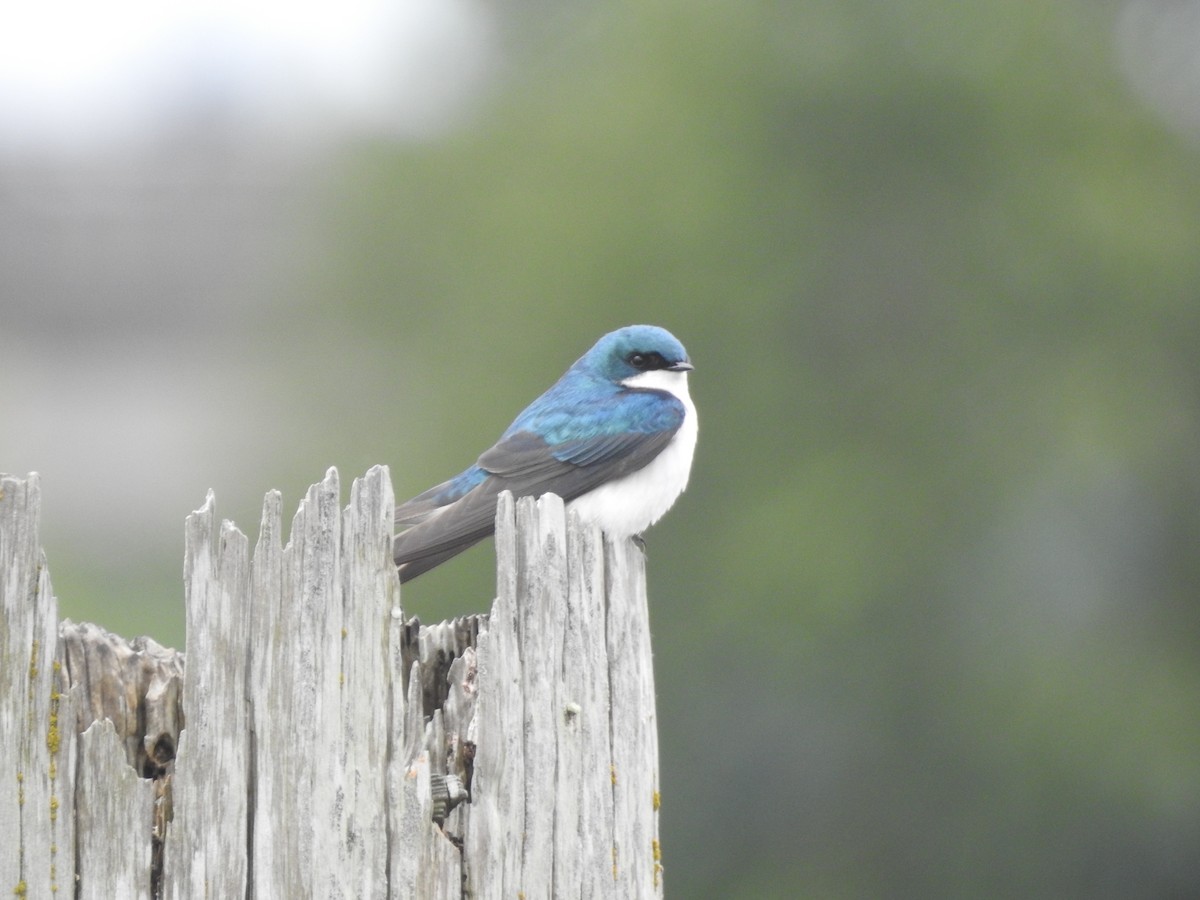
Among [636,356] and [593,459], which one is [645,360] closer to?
[636,356]

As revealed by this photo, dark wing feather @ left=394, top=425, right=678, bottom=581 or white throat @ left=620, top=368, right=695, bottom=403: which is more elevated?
white throat @ left=620, top=368, right=695, bottom=403

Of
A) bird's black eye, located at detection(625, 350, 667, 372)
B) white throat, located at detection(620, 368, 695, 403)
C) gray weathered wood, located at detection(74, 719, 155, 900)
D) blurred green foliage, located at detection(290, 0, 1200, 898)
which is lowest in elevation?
gray weathered wood, located at detection(74, 719, 155, 900)

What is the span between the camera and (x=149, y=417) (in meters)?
22.8

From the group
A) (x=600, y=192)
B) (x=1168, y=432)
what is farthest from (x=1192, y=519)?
(x=600, y=192)

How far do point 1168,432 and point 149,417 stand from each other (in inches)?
604

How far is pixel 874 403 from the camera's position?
13102 mm

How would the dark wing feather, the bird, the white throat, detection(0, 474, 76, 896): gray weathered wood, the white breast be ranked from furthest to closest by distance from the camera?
1. the white throat
2. the white breast
3. the bird
4. the dark wing feather
5. detection(0, 474, 76, 896): gray weathered wood

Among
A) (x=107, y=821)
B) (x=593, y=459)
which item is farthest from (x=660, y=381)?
(x=107, y=821)

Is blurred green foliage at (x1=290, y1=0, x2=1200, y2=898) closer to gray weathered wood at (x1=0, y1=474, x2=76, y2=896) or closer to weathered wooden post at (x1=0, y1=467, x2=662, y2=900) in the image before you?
weathered wooden post at (x1=0, y1=467, x2=662, y2=900)

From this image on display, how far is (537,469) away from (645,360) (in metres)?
0.86

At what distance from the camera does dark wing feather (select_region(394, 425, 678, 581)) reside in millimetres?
4605

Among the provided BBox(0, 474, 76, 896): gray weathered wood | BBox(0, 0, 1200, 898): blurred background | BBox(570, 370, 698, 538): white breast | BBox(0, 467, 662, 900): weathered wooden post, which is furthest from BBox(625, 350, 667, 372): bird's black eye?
BBox(0, 0, 1200, 898): blurred background

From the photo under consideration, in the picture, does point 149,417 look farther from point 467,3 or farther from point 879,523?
point 879,523

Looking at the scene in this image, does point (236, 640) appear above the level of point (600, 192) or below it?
below
